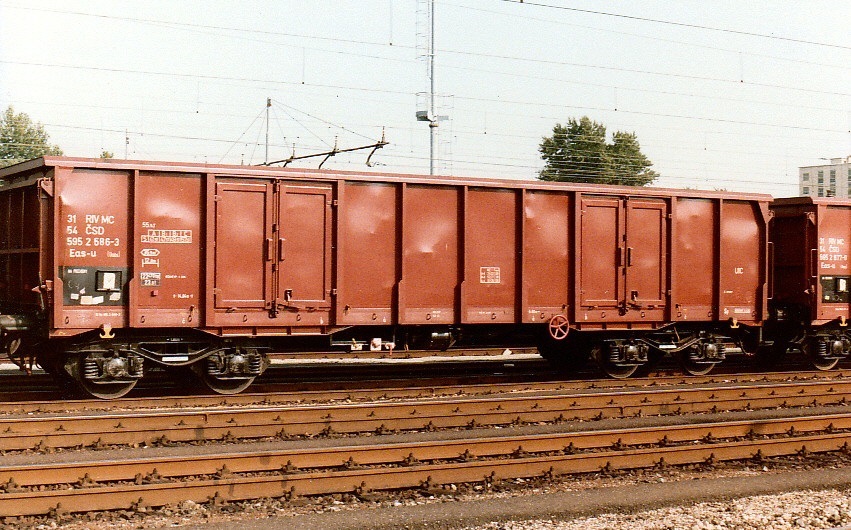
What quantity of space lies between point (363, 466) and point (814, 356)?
11.6 metres

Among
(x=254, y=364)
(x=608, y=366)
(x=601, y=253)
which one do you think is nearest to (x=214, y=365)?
(x=254, y=364)

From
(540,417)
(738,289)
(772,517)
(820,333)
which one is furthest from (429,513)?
(820,333)

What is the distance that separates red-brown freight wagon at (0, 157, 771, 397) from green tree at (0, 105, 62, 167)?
2486 inches

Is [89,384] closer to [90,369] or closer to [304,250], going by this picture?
[90,369]

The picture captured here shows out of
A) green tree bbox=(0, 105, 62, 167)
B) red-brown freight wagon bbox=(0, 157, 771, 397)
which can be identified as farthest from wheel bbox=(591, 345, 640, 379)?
green tree bbox=(0, 105, 62, 167)

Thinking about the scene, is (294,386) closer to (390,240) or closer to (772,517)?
(390,240)

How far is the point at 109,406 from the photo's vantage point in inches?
459

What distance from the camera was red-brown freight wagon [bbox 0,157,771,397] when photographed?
1195 centimetres

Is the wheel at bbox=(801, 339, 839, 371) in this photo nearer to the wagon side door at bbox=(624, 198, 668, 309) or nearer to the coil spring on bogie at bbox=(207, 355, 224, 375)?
the wagon side door at bbox=(624, 198, 668, 309)

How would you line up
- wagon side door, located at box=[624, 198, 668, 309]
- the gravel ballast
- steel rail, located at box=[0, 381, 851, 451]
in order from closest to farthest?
the gravel ballast, steel rail, located at box=[0, 381, 851, 451], wagon side door, located at box=[624, 198, 668, 309]

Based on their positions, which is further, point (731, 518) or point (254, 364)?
point (254, 364)

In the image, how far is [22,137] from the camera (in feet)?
243

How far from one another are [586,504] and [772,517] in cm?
158

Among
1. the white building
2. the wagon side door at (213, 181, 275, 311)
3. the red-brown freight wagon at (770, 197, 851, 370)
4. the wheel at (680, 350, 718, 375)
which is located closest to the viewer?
the wagon side door at (213, 181, 275, 311)
